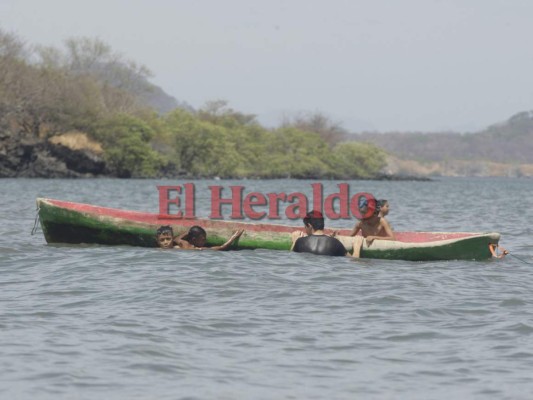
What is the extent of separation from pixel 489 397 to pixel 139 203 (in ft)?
115

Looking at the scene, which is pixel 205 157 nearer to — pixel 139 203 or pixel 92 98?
pixel 92 98

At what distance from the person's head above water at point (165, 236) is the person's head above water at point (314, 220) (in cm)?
276

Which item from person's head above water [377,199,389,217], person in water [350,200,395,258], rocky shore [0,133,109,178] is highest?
rocky shore [0,133,109,178]

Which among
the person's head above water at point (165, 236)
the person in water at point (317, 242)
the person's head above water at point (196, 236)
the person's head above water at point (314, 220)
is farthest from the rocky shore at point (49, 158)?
the person's head above water at point (314, 220)

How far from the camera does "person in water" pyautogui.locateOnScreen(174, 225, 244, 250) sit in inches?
723

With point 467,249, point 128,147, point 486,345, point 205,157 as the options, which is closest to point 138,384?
point 486,345

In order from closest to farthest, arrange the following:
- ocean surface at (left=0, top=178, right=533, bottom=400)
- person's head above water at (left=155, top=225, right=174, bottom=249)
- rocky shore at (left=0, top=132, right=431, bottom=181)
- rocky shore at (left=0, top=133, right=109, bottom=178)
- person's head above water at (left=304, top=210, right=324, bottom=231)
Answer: ocean surface at (left=0, top=178, right=533, bottom=400)
person's head above water at (left=304, top=210, right=324, bottom=231)
person's head above water at (left=155, top=225, right=174, bottom=249)
rocky shore at (left=0, top=133, right=109, bottom=178)
rocky shore at (left=0, top=132, right=431, bottom=181)

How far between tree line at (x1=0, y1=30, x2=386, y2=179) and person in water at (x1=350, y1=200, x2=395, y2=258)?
6830cm

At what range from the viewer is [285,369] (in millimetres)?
8945

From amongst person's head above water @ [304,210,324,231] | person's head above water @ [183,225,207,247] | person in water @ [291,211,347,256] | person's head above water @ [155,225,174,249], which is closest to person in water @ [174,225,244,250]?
person's head above water @ [183,225,207,247]

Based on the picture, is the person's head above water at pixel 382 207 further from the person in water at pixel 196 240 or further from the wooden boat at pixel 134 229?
the person in water at pixel 196 240

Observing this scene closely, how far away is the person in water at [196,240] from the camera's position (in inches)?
723

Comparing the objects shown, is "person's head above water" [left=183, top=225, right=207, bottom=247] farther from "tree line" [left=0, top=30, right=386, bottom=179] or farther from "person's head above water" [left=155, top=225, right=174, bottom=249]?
"tree line" [left=0, top=30, right=386, bottom=179]

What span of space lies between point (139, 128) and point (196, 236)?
76.1 m
